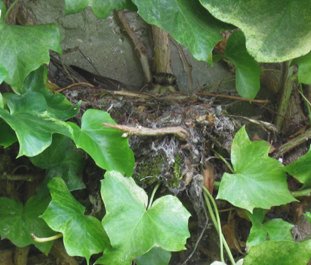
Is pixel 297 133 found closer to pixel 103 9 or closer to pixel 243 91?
pixel 243 91

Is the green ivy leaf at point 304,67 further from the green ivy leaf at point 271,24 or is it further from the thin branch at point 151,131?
the thin branch at point 151,131

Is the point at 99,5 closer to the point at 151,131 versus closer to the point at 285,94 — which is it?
the point at 151,131

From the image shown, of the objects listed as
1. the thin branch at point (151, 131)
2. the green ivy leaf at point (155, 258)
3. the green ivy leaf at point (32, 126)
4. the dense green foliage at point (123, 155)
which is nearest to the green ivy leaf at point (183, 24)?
the dense green foliage at point (123, 155)

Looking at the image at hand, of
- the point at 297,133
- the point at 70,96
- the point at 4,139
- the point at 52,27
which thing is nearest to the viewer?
the point at 4,139

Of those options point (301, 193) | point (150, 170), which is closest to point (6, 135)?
point (150, 170)

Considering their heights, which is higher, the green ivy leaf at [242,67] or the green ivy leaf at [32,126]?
the green ivy leaf at [242,67]

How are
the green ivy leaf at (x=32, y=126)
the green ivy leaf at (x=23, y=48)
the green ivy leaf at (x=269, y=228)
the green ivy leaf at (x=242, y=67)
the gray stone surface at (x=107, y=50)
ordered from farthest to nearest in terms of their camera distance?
1. the gray stone surface at (x=107, y=50)
2. the green ivy leaf at (x=242, y=67)
3. the green ivy leaf at (x=269, y=228)
4. the green ivy leaf at (x=23, y=48)
5. the green ivy leaf at (x=32, y=126)

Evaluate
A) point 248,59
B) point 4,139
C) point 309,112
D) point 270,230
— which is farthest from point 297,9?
point 4,139
